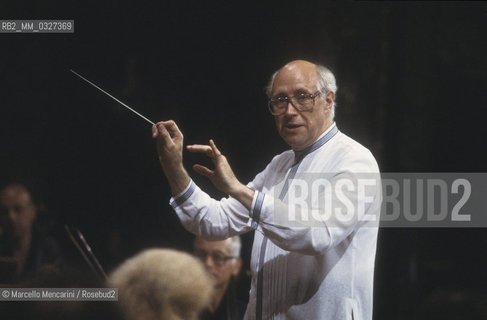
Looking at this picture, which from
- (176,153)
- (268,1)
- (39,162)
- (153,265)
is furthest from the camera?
(268,1)

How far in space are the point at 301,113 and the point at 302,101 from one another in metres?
0.04

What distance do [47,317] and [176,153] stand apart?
675 mm

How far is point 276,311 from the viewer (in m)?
1.90

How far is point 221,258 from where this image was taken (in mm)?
2191

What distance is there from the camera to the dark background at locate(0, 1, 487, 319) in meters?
2.13

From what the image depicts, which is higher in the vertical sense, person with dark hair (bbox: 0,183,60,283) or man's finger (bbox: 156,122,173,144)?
man's finger (bbox: 156,122,173,144)

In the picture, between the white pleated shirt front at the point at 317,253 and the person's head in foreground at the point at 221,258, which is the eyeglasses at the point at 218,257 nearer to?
the person's head in foreground at the point at 221,258

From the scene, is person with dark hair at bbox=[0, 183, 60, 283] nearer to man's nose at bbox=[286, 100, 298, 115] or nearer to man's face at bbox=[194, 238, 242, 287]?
man's face at bbox=[194, 238, 242, 287]

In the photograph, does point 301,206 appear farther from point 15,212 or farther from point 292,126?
point 15,212

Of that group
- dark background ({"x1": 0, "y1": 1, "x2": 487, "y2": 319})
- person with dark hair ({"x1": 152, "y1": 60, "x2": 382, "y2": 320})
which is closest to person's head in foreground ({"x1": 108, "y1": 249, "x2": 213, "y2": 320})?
person with dark hair ({"x1": 152, "y1": 60, "x2": 382, "y2": 320})

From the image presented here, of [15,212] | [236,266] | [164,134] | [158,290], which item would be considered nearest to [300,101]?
[164,134]

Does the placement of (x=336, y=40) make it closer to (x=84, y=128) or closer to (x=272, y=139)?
(x=272, y=139)

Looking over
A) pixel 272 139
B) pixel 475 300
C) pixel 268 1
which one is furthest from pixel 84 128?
pixel 475 300

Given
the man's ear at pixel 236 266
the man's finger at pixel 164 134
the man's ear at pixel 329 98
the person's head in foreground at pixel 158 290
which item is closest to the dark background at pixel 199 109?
the man's ear at pixel 236 266
